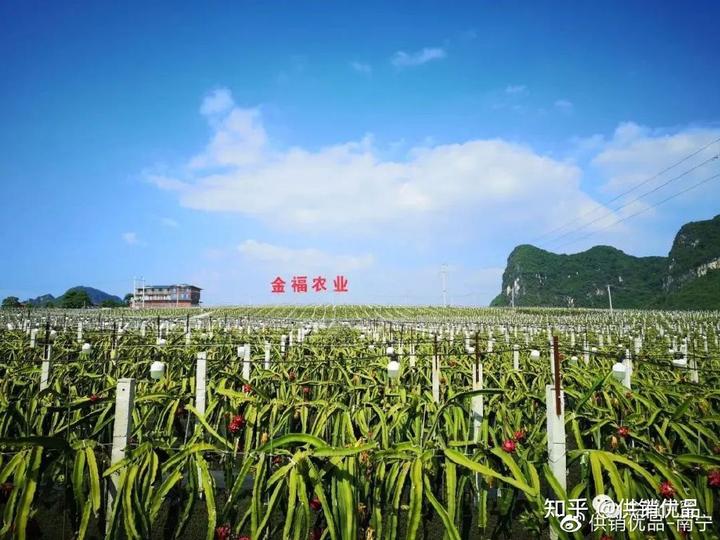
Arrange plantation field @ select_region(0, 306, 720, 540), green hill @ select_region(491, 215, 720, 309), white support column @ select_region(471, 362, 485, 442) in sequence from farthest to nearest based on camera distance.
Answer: green hill @ select_region(491, 215, 720, 309)
white support column @ select_region(471, 362, 485, 442)
plantation field @ select_region(0, 306, 720, 540)

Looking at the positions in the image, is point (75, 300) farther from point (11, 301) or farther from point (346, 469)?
point (346, 469)

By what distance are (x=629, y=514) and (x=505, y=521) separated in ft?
3.02

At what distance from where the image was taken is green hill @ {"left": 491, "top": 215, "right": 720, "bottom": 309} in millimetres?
89438

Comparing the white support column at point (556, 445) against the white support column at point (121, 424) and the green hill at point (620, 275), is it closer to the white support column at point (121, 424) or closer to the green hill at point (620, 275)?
the white support column at point (121, 424)

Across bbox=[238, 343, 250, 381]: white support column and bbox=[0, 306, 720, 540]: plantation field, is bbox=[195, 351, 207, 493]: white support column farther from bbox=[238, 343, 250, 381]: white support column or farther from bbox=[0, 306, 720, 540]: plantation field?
bbox=[238, 343, 250, 381]: white support column

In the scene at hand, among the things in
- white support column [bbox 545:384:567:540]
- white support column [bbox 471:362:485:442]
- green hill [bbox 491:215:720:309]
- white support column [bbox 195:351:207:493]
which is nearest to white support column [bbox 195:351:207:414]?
white support column [bbox 195:351:207:493]

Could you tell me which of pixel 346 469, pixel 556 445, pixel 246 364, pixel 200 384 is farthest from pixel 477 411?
pixel 246 364

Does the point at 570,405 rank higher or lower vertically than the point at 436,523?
higher

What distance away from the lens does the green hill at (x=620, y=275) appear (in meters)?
89.4

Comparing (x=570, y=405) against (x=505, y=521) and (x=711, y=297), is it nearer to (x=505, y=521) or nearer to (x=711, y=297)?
(x=505, y=521)

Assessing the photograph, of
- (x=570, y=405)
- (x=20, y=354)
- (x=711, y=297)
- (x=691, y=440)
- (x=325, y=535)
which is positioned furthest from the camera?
(x=711, y=297)

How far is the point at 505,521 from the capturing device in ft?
8.75

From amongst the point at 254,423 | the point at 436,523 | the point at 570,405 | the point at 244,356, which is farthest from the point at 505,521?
the point at 244,356

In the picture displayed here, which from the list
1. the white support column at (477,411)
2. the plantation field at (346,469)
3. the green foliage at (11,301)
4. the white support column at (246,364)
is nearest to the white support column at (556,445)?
the plantation field at (346,469)
